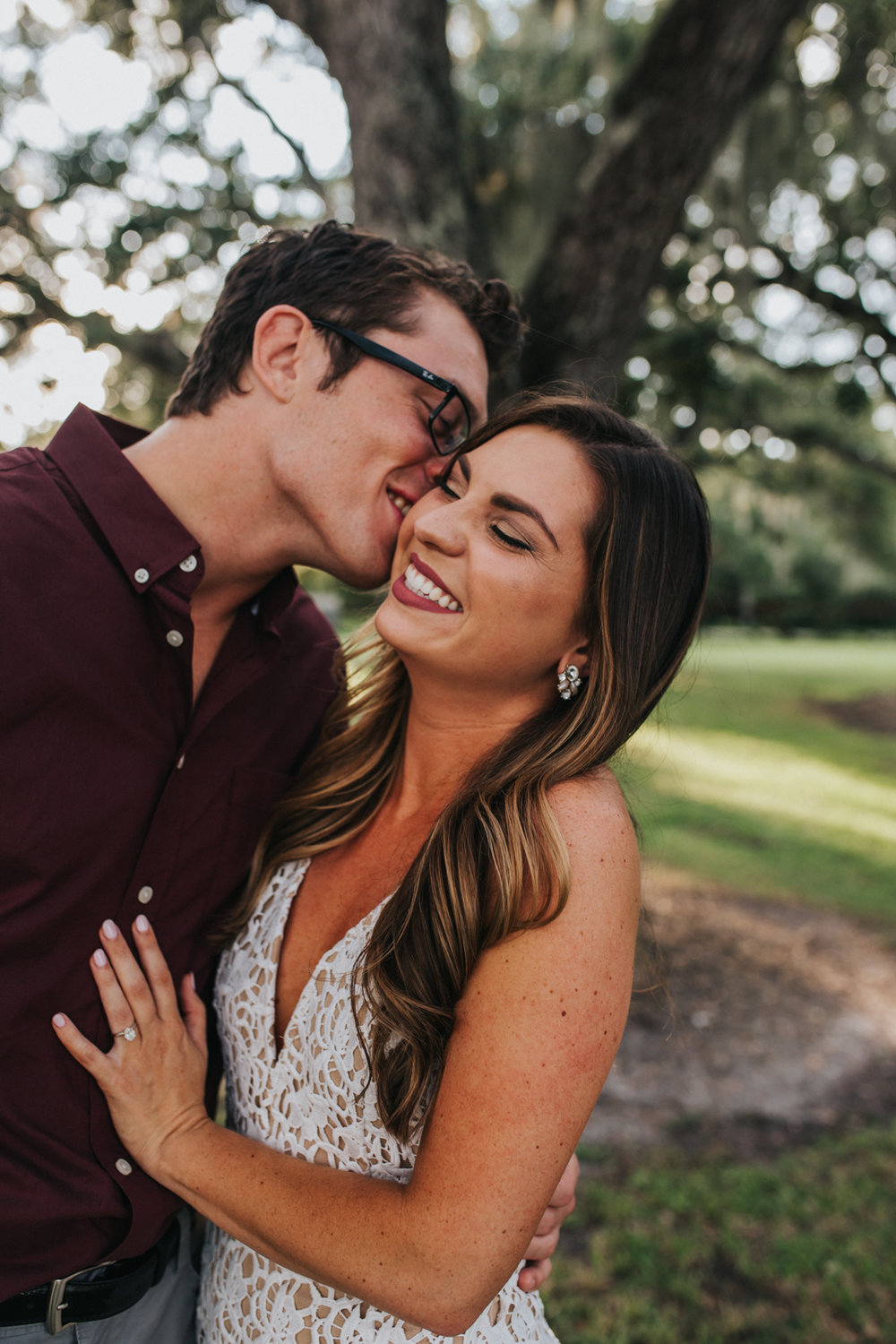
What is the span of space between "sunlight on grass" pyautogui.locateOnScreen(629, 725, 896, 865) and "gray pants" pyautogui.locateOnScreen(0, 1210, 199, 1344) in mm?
7346

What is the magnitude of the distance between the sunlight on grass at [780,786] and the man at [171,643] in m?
7.05

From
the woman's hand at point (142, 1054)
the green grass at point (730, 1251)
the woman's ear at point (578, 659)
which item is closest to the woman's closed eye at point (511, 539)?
the woman's ear at point (578, 659)

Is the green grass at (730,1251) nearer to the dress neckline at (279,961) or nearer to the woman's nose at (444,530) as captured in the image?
the dress neckline at (279,961)

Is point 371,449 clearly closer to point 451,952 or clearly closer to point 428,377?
point 428,377

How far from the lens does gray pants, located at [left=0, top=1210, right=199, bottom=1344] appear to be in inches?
70.3

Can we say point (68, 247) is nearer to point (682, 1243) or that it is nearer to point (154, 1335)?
point (154, 1335)

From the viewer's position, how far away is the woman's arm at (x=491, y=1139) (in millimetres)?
1474

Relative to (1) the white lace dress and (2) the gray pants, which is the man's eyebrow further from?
(2) the gray pants

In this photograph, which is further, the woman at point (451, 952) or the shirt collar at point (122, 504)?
the shirt collar at point (122, 504)

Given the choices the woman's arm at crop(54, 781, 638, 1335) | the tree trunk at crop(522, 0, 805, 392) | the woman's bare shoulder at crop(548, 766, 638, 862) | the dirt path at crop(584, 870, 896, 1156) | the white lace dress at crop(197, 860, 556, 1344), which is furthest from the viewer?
the dirt path at crop(584, 870, 896, 1156)

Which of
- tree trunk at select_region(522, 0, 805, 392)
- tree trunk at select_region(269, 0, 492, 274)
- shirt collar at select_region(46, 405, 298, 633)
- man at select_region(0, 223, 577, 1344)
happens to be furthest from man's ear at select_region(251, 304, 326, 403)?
tree trunk at select_region(269, 0, 492, 274)

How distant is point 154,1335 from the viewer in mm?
1960

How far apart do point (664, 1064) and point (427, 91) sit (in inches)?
176

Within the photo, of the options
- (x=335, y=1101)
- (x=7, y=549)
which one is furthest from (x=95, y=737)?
(x=335, y=1101)
